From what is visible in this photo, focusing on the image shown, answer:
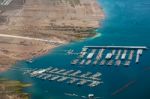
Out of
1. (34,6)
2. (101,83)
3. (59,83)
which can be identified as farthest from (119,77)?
(34,6)

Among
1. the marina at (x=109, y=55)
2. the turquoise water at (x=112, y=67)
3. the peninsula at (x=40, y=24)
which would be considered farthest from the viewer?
the peninsula at (x=40, y=24)

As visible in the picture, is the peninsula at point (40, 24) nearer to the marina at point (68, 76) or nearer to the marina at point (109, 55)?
the marina at point (68, 76)

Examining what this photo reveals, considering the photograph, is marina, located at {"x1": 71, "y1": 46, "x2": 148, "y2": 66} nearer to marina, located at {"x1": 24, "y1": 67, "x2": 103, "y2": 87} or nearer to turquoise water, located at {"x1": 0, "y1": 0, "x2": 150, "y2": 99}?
turquoise water, located at {"x1": 0, "y1": 0, "x2": 150, "y2": 99}

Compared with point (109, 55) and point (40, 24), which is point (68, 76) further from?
point (40, 24)

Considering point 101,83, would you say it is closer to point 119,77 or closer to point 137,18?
point 119,77

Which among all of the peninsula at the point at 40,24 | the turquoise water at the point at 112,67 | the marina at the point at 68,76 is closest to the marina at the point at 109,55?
the turquoise water at the point at 112,67

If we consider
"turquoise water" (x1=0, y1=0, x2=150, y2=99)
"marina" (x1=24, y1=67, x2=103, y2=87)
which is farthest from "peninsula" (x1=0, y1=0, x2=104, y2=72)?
"marina" (x1=24, y1=67, x2=103, y2=87)
